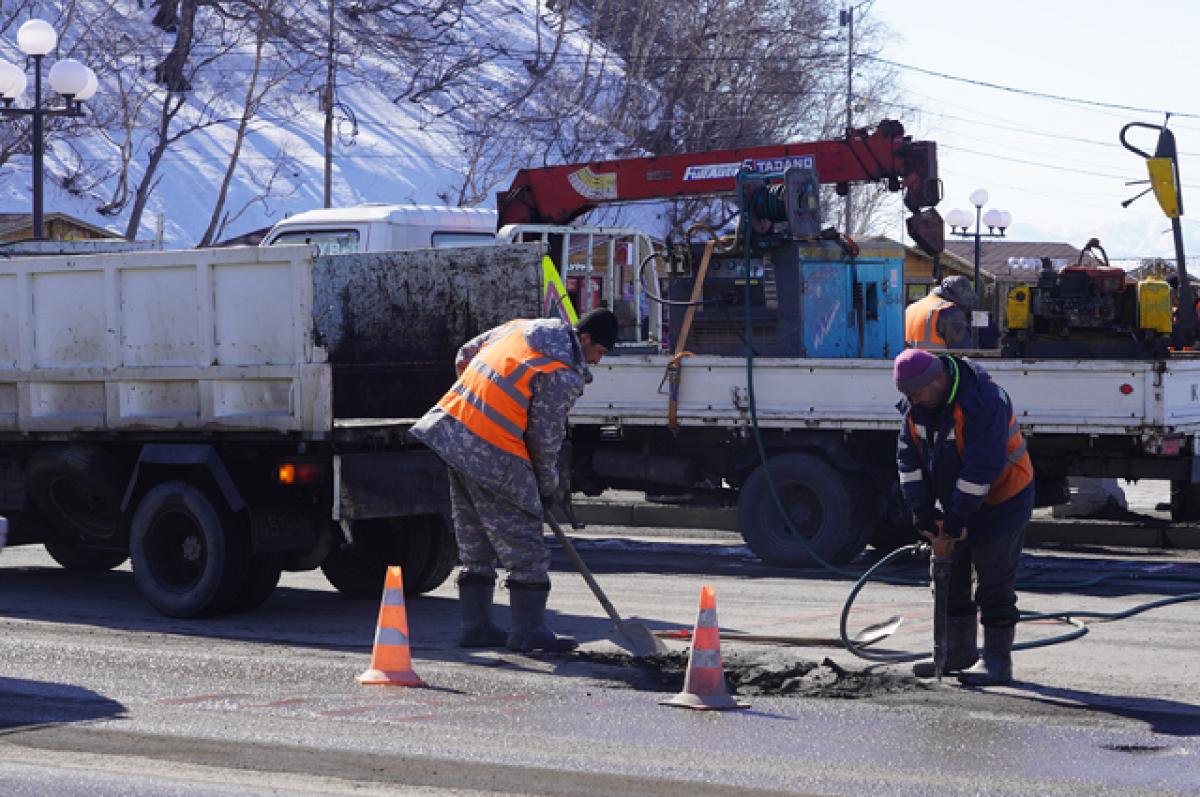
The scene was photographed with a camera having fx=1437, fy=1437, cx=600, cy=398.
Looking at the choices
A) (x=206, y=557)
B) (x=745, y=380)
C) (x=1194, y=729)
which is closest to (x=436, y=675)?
(x=206, y=557)

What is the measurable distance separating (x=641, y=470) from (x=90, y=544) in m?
4.37

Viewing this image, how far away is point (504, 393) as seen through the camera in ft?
23.1

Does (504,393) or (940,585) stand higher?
(504,393)

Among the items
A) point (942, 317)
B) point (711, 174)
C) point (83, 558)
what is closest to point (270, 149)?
point (711, 174)

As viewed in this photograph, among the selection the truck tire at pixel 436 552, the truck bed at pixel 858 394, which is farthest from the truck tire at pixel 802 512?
the truck tire at pixel 436 552

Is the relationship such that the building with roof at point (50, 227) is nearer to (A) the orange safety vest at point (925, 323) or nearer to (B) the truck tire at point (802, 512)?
(B) the truck tire at point (802, 512)

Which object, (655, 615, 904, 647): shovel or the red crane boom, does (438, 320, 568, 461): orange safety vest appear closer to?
(655, 615, 904, 647): shovel

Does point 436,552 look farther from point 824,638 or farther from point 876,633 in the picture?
point 876,633

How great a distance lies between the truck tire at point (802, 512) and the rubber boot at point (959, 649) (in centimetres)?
409

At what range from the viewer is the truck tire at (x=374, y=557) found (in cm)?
908

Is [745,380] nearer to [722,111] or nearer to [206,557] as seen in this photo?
[206,557]

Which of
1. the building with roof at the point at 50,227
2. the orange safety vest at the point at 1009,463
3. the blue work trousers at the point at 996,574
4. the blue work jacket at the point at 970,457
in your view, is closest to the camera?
the blue work jacket at the point at 970,457

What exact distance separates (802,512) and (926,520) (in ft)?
15.0

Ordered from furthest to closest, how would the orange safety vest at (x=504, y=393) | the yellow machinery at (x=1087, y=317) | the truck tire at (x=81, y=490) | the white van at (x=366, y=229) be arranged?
the white van at (x=366, y=229)
the yellow machinery at (x=1087, y=317)
the truck tire at (x=81, y=490)
the orange safety vest at (x=504, y=393)
